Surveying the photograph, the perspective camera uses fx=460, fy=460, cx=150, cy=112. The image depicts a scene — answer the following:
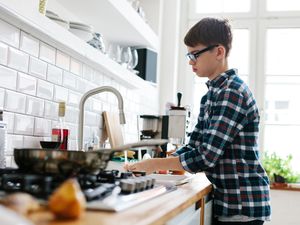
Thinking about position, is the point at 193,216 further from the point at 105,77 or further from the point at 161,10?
the point at 161,10

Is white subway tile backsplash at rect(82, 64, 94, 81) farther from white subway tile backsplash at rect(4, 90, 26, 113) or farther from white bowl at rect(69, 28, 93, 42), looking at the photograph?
white subway tile backsplash at rect(4, 90, 26, 113)

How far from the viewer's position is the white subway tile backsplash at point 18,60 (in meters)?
1.74

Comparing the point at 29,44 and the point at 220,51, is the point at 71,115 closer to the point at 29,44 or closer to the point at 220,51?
the point at 29,44

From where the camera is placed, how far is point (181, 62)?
14.6ft

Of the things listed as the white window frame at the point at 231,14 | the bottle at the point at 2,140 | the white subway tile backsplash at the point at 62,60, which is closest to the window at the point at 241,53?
the white window frame at the point at 231,14

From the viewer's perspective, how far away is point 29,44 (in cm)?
188

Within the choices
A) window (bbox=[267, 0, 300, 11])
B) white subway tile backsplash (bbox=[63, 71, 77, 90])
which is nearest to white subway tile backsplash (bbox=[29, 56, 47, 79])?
white subway tile backsplash (bbox=[63, 71, 77, 90])

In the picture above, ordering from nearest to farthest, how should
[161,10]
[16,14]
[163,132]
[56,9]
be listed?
[16,14] → [56,9] → [163,132] → [161,10]

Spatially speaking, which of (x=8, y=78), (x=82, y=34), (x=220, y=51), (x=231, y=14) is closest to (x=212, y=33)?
(x=220, y=51)

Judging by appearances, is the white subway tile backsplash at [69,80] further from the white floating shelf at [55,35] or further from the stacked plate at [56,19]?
the stacked plate at [56,19]

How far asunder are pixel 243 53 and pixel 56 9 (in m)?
2.34

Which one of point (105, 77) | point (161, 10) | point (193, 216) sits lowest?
point (193, 216)

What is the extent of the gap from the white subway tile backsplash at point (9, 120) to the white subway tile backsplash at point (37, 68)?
232 millimetres


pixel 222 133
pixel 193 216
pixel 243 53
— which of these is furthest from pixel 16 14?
pixel 243 53
